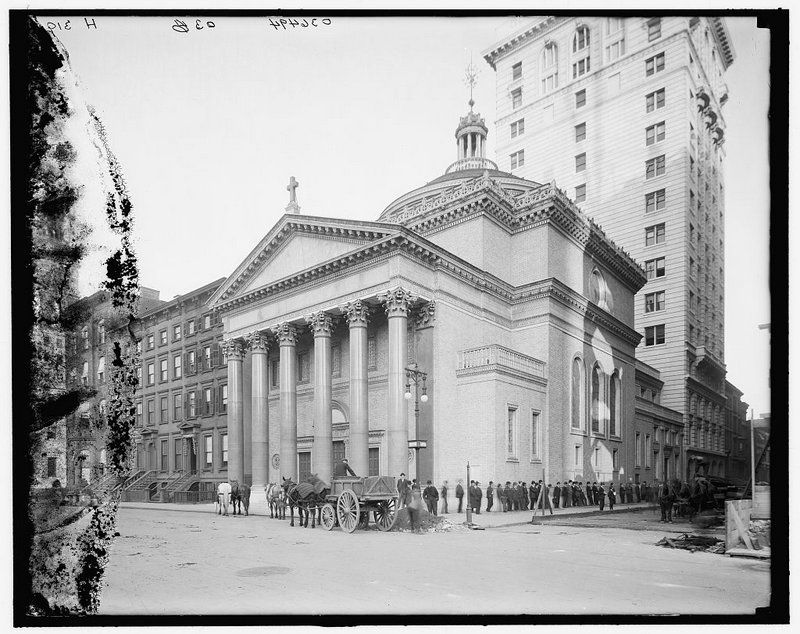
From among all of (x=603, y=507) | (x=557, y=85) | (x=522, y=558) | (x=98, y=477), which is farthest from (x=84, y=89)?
(x=603, y=507)

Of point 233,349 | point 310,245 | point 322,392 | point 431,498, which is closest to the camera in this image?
point 431,498

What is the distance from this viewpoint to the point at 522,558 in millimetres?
11367

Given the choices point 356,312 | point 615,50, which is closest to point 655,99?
point 615,50

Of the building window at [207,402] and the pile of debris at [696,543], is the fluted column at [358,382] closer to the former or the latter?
the building window at [207,402]

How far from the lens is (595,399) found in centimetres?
1612

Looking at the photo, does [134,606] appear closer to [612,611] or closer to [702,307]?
[612,611]

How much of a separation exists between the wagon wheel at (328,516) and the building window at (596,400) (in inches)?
278

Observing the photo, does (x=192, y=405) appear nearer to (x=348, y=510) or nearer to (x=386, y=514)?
(x=348, y=510)

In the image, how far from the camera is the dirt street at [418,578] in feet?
31.5

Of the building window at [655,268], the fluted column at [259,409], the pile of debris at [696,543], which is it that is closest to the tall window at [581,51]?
the building window at [655,268]

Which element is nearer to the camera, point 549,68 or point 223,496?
point 549,68

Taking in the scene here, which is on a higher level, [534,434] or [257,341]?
[257,341]

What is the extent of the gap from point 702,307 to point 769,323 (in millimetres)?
2694

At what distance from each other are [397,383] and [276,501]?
5.47m
